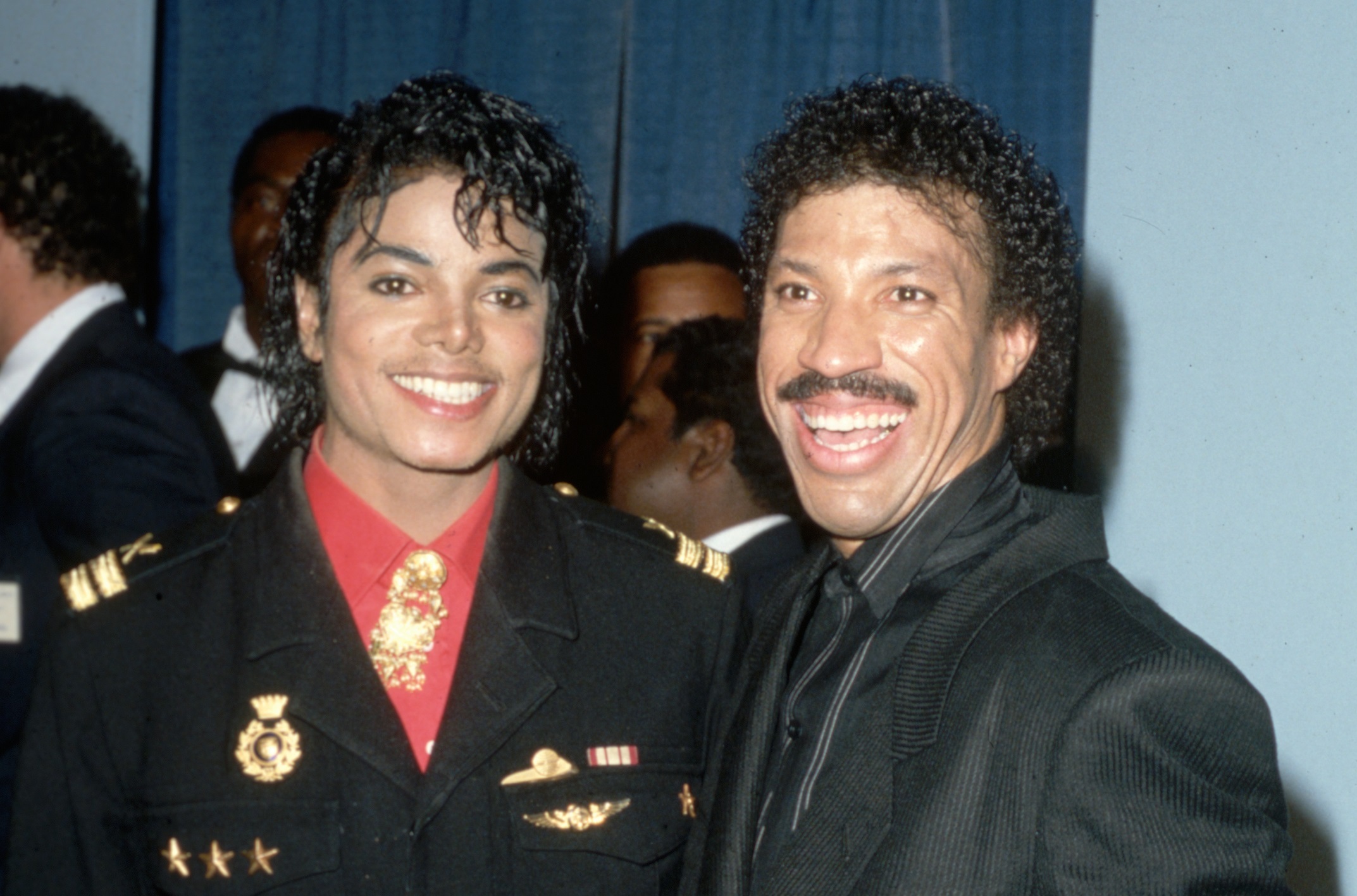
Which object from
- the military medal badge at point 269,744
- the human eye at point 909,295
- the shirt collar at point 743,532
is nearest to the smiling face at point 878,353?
the human eye at point 909,295

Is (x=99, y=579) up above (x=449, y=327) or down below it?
below

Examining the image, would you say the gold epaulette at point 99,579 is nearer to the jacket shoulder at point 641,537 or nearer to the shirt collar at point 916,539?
the jacket shoulder at point 641,537

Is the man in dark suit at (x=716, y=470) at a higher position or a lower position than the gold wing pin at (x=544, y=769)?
higher

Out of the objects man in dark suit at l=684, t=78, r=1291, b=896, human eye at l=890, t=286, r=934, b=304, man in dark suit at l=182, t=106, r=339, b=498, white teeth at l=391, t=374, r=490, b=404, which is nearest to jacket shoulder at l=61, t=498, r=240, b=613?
white teeth at l=391, t=374, r=490, b=404

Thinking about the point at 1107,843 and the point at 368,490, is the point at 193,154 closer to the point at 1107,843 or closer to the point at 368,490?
the point at 368,490

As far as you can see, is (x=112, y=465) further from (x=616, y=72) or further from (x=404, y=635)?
(x=616, y=72)

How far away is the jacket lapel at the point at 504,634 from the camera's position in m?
1.55

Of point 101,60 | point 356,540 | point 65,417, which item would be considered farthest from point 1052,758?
point 101,60

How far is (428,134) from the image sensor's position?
Answer: 1690 millimetres

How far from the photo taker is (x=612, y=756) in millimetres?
1651

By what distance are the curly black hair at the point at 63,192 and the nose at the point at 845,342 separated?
1961mm

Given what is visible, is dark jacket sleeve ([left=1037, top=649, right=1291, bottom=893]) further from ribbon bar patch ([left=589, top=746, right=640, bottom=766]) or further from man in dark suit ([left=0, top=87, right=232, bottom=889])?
man in dark suit ([left=0, top=87, right=232, bottom=889])

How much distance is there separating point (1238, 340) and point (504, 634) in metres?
1.90

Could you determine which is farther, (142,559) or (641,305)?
(641,305)
